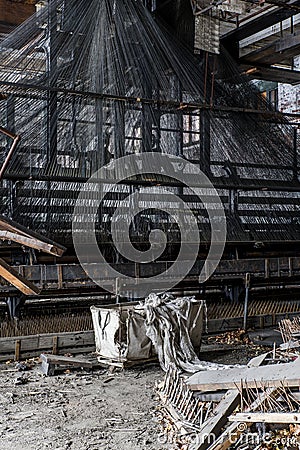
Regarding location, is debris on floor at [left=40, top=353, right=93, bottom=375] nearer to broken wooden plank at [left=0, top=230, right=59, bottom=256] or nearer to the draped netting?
the draped netting

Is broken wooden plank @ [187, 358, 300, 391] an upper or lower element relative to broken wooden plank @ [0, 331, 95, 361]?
upper

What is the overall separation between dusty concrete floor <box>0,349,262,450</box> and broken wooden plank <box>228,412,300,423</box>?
2.25 feet

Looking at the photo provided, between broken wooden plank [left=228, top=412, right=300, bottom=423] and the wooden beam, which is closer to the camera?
broken wooden plank [left=228, top=412, right=300, bottom=423]

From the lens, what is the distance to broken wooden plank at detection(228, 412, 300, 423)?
108 inches

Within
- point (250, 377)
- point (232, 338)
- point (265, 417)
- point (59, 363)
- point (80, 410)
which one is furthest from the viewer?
point (232, 338)

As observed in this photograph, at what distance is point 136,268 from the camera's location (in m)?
6.07

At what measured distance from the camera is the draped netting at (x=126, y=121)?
574cm

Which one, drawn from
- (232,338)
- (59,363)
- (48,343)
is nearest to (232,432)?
(59,363)

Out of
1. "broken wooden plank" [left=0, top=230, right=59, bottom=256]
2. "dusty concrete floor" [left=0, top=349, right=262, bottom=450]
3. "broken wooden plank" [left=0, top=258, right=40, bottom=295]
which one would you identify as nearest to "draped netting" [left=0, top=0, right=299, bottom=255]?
"dusty concrete floor" [left=0, top=349, right=262, bottom=450]

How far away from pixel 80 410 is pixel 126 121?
10.7 ft

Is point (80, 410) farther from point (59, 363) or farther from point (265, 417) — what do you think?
point (265, 417)

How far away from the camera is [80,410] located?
407cm

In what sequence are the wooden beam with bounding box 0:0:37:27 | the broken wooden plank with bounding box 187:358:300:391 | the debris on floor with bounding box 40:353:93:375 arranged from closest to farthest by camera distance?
the broken wooden plank with bounding box 187:358:300:391
the debris on floor with bounding box 40:353:93:375
the wooden beam with bounding box 0:0:37:27

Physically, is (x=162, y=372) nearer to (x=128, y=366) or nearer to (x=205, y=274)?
(x=128, y=366)
